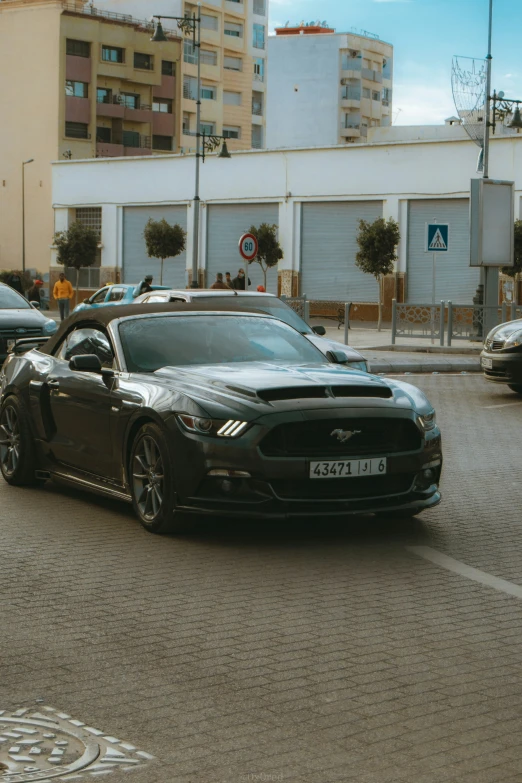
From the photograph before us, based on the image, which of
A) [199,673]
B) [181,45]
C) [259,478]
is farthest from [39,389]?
[181,45]

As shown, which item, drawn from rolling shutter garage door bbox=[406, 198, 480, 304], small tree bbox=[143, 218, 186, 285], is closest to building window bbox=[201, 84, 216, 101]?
small tree bbox=[143, 218, 186, 285]

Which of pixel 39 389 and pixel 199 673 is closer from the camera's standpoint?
pixel 199 673

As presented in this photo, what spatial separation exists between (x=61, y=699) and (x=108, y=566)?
250 centimetres

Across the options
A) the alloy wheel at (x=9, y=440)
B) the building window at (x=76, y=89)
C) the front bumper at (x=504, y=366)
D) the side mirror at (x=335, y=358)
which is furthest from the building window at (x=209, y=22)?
the side mirror at (x=335, y=358)

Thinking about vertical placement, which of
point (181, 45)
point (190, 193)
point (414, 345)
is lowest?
point (414, 345)

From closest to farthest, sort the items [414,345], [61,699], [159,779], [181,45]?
[159,779], [61,699], [414,345], [181,45]

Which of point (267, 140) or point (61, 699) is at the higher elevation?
point (267, 140)

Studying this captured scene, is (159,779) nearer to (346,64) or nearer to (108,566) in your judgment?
(108,566)

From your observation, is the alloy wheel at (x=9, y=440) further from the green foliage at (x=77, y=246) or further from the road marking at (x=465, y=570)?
the green foliage at (x=77, y=246)

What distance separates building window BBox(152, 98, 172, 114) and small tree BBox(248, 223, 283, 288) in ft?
117

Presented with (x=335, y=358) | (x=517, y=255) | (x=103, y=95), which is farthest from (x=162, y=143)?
(x=335, y=358)

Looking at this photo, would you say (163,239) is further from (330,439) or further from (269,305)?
(330,439)

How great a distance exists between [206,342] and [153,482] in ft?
4.36

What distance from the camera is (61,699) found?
472cm
